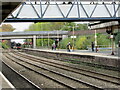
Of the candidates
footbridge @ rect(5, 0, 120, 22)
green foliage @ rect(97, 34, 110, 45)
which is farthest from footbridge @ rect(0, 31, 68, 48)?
footbridge @ rect(5, 0, 120, 22)

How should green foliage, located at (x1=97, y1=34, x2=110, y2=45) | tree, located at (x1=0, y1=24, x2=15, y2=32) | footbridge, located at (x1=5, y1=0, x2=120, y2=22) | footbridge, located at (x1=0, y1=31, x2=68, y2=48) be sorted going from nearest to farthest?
footbridge, located at (x1=5, y1=0, x2=120, y2=22)
green foliage, located at (x1=97, y1=34, x2=110, y2=45)
footbridge, located at (x1=0, y1=31, x2=68, y2=48)
tree, located at (x1=0, y1=24, x2=15, y2=32)

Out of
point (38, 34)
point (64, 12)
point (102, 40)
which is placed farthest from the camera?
point (38, 34)

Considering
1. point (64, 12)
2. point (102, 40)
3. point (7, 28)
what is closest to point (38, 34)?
point (102, 40)

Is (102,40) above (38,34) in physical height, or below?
below

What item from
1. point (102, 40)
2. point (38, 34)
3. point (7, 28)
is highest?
point (7, 28)

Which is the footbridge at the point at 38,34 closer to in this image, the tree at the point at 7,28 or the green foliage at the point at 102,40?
the green foliage at the point at 102,40

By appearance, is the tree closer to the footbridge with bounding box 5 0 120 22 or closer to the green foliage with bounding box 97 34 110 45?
the green foliage with bounding box 97 34 110 45

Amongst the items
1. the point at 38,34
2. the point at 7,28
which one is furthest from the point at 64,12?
the point at 7,28

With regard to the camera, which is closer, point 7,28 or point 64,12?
point 64,12

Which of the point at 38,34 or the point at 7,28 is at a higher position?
the point at 7,28

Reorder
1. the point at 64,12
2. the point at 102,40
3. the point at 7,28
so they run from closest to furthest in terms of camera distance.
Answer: the point at 64,12
the point at 102,40
the point at 7,28

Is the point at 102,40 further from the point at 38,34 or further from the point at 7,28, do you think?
the point at 7,28

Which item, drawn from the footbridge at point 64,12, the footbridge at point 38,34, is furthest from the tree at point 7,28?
the footbridge at point 64,12

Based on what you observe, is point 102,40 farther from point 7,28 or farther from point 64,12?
point 7,28
